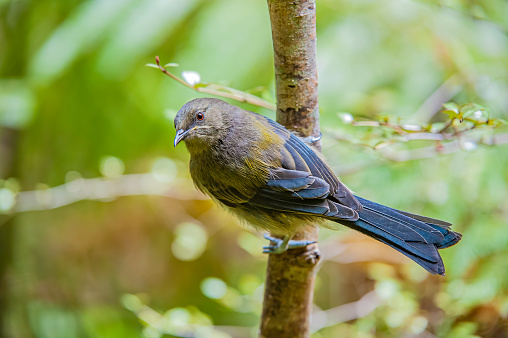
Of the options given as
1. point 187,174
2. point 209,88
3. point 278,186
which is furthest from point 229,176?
point 187,174

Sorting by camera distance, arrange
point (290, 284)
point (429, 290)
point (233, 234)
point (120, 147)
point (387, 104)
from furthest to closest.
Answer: point (233, 234) < point (120, 147) < point (387, 104) < point (429, 290) < point (290, 284)

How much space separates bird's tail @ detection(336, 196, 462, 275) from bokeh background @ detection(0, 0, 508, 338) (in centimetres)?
33

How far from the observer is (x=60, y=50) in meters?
2.74

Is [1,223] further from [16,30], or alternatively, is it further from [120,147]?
[16,30]

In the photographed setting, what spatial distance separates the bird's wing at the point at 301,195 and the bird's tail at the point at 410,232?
0.23ft

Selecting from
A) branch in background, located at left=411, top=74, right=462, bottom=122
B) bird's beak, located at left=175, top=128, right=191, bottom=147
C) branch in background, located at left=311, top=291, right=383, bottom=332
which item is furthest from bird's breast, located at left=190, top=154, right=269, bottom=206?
branch in background, located at left=411, top=74, right=462, bottom=122

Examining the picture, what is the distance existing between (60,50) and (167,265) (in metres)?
1.82

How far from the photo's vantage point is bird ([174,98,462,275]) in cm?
159

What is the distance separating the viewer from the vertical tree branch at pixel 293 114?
141 centimetres

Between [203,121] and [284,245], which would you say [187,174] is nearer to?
[203,121]

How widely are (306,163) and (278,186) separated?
12 cm

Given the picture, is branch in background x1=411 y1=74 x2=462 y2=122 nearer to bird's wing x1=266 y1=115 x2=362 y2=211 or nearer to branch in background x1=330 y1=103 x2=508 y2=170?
branch in background x1=330 y1=103 x2=508 y2=170

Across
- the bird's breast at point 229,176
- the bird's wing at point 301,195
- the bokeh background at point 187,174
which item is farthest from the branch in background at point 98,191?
the bird's wing at point 301,195

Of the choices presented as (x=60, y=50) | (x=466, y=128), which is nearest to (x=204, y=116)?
(x=466, y=128)
